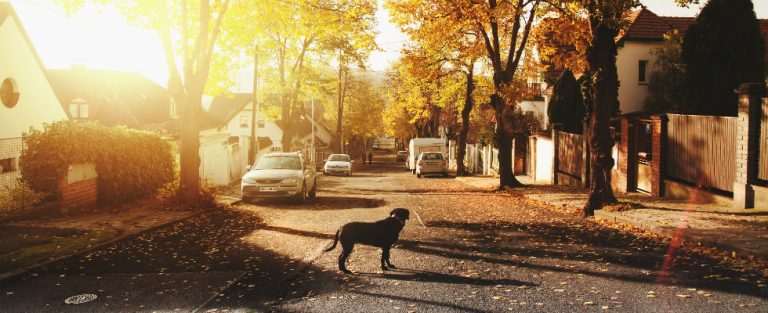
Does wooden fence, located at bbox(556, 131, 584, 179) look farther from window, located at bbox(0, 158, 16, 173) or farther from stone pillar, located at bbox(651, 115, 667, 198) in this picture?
window, located at bbox(0, 158, 16, 173)

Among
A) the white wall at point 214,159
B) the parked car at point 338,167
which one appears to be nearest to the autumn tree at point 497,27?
the white wall at point 214,159

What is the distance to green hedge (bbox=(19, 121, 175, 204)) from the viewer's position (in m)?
13.8

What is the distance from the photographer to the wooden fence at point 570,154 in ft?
75.9

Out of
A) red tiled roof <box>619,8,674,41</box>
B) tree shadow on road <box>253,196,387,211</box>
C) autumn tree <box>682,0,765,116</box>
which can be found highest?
red tiled roof <box>619,8,674,41</box>

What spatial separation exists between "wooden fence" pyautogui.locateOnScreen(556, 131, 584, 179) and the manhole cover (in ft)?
61.6

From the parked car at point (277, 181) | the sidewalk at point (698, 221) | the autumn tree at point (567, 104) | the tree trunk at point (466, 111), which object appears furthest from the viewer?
the tree trunk at point (466, 111)

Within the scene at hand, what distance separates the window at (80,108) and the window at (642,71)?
1293 inches

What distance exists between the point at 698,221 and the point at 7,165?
14563mm

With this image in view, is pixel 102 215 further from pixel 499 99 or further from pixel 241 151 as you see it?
pixel 241 151

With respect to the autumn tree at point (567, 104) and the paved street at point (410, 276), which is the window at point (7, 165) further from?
the autumn tree at point (567, 104)

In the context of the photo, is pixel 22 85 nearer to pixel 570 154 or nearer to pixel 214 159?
pixel 214 159

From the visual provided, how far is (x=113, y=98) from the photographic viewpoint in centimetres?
3891

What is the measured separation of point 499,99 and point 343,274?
17.9m

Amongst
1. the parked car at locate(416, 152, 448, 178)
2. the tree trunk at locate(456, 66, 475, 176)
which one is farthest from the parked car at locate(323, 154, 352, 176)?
the tree trunk at locate(456, 66, 475, 176)
